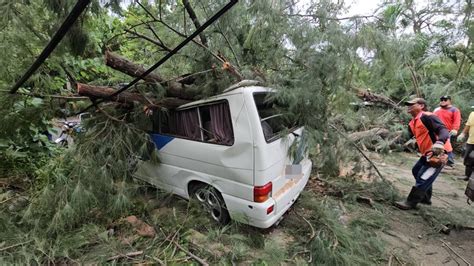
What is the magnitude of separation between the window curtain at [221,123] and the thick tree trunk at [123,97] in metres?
0.52

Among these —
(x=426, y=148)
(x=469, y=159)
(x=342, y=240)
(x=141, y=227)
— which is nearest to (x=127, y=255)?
(x=141, y=227)

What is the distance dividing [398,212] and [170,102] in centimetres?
346

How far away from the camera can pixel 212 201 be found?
9.96 ft

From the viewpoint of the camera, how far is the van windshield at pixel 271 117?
2.66 m

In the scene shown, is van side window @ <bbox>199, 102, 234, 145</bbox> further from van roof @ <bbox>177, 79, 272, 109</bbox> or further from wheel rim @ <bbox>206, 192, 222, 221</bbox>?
wheel rim @ <bbox>206, 192, 222, 221</bbox>

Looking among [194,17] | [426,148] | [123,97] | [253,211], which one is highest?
[194,17]

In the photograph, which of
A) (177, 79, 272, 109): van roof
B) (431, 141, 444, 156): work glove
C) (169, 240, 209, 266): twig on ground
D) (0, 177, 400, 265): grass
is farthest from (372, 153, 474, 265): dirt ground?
(177, 79, 272, 109): van roof

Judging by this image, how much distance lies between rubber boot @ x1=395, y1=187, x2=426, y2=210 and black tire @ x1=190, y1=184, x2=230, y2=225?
255 centimetres

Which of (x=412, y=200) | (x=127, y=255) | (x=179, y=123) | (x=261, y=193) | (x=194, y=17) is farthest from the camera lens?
(x=412, y=200)

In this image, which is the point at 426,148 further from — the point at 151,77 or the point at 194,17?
the point at 151,77

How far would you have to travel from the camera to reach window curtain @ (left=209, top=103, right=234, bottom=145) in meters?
2.69

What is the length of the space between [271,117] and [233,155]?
0.64 meters

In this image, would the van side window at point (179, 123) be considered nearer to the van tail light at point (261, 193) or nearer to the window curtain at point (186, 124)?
the window curtain at point (186, 124)

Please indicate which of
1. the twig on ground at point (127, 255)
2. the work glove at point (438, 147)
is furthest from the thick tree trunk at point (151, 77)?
the work glove at point (438, 147)
